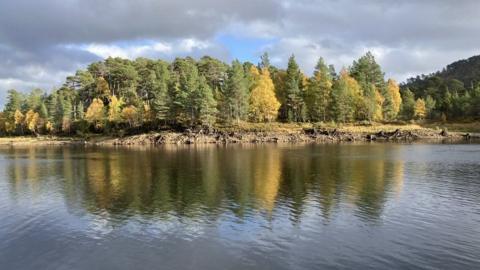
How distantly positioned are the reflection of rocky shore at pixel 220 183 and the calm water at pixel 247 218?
213 mm

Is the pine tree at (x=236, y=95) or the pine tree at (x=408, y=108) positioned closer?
the pine tree at (x=236, y=95)

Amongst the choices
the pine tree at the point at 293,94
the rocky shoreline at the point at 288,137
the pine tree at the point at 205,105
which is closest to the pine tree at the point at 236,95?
the pine tree at the point at 205,105

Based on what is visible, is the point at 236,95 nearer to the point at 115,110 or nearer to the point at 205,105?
the point at 205,105

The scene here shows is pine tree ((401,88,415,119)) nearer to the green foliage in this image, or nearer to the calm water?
the green foliage

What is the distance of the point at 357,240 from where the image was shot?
32.3m

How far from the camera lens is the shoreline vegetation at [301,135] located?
468ft

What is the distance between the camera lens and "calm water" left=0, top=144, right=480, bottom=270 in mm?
29266

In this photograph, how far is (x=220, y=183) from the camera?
2344 inches

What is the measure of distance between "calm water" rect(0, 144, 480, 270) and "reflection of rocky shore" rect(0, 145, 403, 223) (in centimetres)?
21

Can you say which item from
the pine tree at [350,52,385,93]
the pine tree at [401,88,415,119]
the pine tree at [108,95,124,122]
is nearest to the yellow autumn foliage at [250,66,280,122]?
the pine tree at [350,52,385,93]

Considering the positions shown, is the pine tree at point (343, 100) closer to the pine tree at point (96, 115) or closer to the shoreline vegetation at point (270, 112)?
the shoreline vegetation at point (270, 112)

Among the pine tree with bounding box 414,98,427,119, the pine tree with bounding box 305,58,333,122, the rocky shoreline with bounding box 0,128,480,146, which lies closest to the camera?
the rocky shoreline with bounding box 0,128,480,146

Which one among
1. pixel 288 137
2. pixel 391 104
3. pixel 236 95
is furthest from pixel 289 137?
pixel 391 104

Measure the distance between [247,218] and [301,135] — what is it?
107769 millimetres
